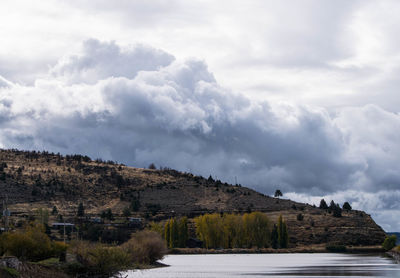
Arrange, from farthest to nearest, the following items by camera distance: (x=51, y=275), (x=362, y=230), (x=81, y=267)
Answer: (x=362, y=230) → (x=81, y=267) → (x=51, y=275)

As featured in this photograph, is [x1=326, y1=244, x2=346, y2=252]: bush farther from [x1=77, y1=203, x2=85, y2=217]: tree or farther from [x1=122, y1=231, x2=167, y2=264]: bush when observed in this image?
[x1=122, y1=231, x2=167, y2=264]: bush

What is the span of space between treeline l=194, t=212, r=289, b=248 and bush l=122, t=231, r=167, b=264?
70983 mm

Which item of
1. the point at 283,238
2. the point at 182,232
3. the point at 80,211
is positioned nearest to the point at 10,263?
the point at 182,232

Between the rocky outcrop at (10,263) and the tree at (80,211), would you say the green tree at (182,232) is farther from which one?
the rocky outcrop at (10,263)

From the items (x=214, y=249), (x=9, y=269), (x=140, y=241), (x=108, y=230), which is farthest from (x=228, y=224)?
(x=9, y=269)

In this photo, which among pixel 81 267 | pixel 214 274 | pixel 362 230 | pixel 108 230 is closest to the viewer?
pixel 81 267

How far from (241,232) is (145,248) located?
79.4 metres

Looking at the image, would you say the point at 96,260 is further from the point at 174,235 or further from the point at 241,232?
the point at 241,232

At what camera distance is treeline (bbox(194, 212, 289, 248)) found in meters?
176

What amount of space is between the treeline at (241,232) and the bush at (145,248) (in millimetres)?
Answer: 70983

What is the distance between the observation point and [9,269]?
53.4 m

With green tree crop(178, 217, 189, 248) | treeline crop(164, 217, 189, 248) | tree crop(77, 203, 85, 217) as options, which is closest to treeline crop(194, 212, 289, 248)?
green tree crop(178, 217, 189, 248)

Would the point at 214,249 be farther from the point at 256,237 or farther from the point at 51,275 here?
the point at 51,275

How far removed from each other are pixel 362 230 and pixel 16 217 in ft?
328
